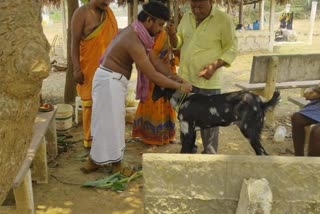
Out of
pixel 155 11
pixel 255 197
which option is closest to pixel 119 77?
pixel 155 11

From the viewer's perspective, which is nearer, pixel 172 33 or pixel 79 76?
pixel 172 33

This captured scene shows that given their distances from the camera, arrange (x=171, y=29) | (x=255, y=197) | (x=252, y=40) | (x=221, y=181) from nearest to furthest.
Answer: (x=255, y=197)
(x=221, y=181)
(x=171, y=29)
(x=252, y=40)

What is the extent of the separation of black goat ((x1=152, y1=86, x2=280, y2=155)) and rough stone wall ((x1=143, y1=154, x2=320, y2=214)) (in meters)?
1.19

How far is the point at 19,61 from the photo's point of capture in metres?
1.08

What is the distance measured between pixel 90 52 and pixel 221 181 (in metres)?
2.64

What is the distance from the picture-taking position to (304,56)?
5867 mm

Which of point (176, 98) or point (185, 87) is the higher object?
point (185, 87)

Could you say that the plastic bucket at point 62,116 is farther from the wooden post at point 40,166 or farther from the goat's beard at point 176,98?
the goat's beard at point 176,98

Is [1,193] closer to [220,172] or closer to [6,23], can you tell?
[6,23]

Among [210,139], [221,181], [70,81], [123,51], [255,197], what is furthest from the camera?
[70,81]

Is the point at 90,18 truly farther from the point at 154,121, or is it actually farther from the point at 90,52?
the point at 154,121

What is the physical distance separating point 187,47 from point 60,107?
2382mm

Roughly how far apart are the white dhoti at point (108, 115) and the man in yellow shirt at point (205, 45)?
0.70m

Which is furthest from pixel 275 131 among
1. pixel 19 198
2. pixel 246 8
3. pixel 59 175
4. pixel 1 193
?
pixel 246 8
